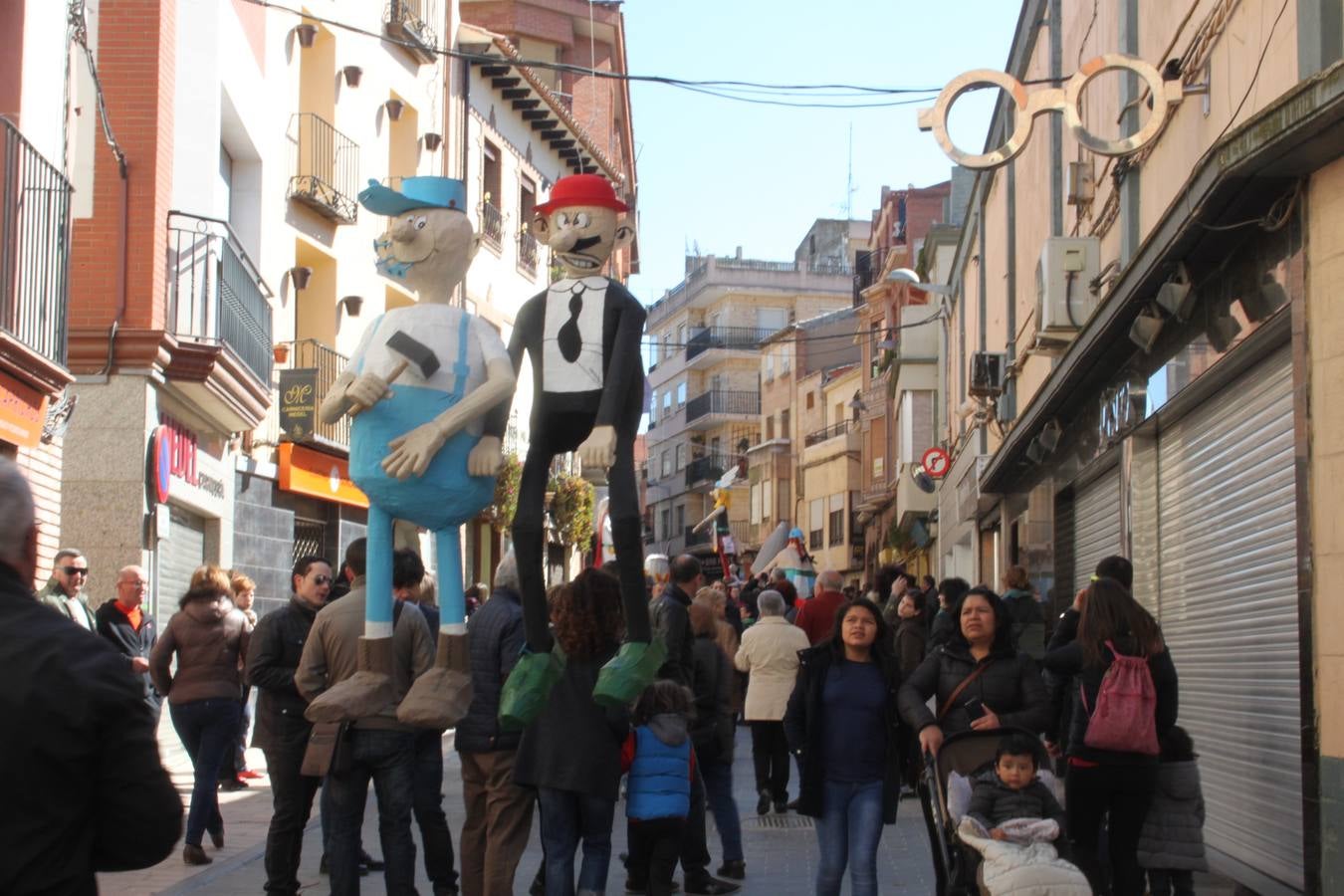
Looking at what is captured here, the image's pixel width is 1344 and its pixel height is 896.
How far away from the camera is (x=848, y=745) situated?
830cm

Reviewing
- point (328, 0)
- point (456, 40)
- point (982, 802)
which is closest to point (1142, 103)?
point (982, 802)

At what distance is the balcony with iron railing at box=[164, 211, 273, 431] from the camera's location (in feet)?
54.5

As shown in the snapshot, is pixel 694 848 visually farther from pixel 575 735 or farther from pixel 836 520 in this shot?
pixel 836 520

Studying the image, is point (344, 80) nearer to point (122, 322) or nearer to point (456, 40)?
point (456, 40)

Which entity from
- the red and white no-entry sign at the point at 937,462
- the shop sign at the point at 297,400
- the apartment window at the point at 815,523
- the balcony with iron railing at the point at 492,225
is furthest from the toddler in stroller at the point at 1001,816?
the apartment window at the point at 815,523

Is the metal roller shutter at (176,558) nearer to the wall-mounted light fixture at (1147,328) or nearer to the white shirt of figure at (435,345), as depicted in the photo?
the wall-mounted light fixture at (1147,328)

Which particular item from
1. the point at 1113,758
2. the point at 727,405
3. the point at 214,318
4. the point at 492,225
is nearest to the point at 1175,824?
the point at 1113,758

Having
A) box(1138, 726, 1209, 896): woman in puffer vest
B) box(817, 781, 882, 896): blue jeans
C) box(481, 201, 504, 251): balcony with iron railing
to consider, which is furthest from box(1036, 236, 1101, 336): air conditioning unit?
box(481, 201, 504, 251): balcony with iron railing

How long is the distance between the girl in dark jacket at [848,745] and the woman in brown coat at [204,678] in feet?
13.8

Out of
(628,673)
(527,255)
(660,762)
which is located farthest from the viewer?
(527,255)

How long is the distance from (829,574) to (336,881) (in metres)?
7.86

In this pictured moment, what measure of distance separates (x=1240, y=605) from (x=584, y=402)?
5083mm

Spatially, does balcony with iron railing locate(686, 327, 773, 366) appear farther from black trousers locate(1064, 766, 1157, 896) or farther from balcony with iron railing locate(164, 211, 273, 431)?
black trousers locate(1064, 766, 1157, 896)

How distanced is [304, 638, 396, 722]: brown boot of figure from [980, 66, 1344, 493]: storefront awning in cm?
429
